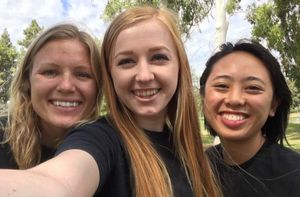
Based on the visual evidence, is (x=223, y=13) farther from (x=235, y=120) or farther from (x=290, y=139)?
(x=290, y=139)

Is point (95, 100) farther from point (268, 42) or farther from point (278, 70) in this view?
point (268, 42)

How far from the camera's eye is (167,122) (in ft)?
6.82

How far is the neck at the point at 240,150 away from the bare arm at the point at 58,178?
4.22ft

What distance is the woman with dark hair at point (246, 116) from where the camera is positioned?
2379mm

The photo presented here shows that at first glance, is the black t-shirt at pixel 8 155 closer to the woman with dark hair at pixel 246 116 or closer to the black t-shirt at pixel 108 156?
the black t-shirt at pixel 108 156

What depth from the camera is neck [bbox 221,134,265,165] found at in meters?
2.52

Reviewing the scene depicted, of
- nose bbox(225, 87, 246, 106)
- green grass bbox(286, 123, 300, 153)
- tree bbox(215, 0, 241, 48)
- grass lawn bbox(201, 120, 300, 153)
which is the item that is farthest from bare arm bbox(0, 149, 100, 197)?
green grass bbox(286, 123, 300, 153)

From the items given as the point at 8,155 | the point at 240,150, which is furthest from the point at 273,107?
the point at 8,155

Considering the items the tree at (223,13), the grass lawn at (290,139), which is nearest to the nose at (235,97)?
the grass lawn at (290,139)

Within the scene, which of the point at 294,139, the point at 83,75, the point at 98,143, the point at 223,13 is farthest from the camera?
the point at 294,139

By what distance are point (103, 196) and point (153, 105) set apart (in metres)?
0.53

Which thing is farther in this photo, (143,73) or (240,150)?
(240,150)

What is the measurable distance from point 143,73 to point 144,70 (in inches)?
0.6

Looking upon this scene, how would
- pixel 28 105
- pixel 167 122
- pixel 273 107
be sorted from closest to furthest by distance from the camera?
1. pixel 167 122
2. pixel 28 105
3. pixel 273 107
